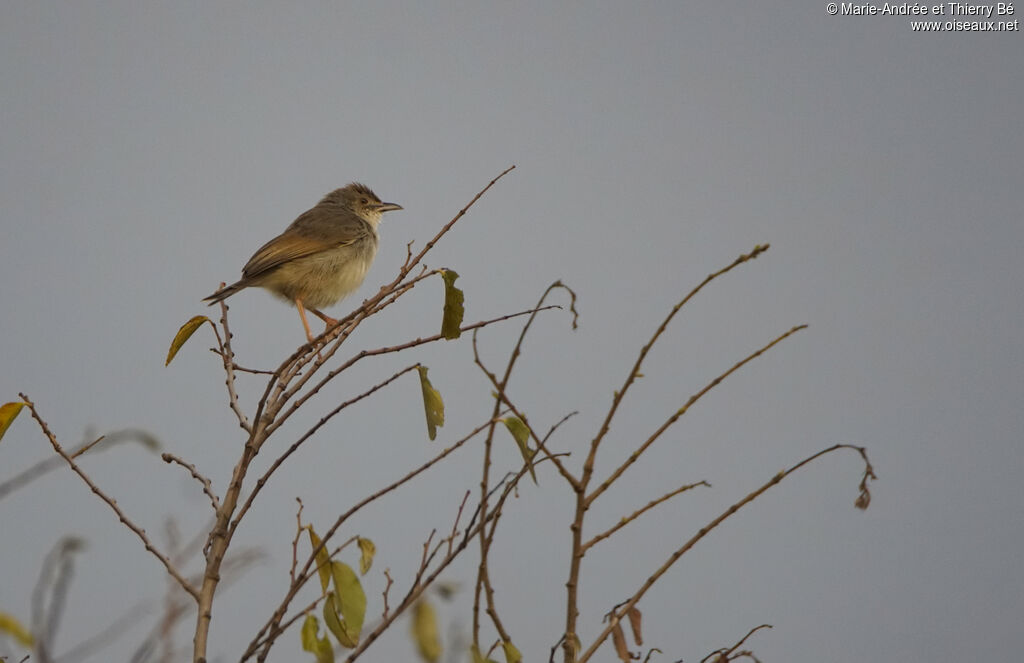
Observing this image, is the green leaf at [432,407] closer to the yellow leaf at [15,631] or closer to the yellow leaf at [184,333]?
the yellow leaf at [184,333]

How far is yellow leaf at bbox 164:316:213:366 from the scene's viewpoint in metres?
3.41

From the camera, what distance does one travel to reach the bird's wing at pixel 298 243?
285 inches

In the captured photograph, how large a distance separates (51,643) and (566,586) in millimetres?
1004

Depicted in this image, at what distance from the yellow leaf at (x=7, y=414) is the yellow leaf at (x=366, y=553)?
98cm

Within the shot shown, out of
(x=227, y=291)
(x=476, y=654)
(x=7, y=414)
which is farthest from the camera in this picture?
(x=227, y=291)

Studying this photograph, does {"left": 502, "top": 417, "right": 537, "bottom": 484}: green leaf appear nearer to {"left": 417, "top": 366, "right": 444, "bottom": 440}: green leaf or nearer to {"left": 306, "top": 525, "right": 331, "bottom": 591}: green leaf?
{"left": 417, "top": 366, "right": 444, "bottom": 440}: green leaf

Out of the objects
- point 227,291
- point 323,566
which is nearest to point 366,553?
point 323,566

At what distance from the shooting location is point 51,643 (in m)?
1.60

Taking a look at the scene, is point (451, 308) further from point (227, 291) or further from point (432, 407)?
Answer: point (227, 291)

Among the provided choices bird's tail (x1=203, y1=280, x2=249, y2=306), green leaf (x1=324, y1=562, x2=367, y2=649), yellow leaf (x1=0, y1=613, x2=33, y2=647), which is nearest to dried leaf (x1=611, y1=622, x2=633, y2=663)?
green leaf (x1=324, y1=562, x2=367, y2=649)

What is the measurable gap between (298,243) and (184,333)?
162 inches

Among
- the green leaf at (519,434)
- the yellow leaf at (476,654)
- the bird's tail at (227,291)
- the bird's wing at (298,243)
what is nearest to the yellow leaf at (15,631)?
the yellow leaf at (476,654)

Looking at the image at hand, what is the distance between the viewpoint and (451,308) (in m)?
3.10

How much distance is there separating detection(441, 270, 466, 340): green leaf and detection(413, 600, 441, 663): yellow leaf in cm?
86
